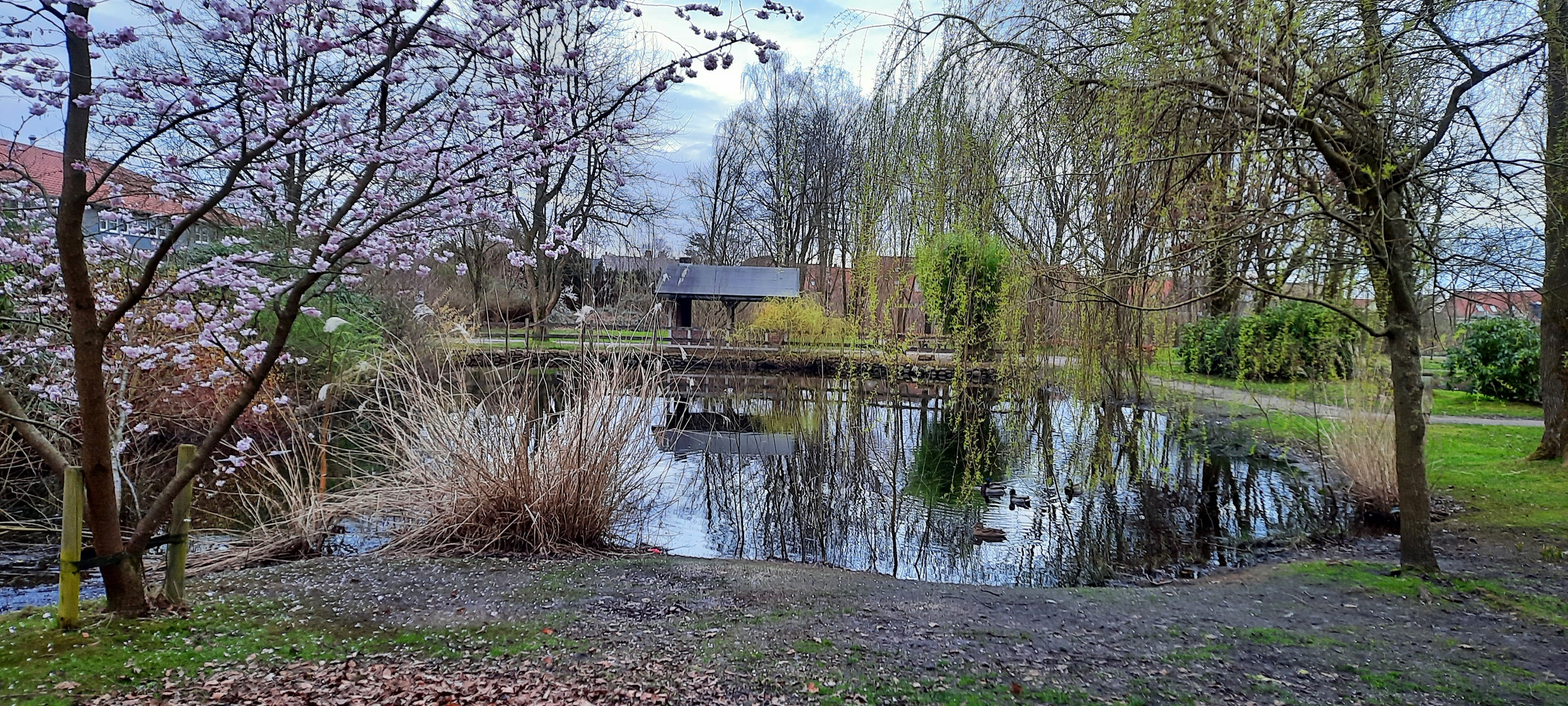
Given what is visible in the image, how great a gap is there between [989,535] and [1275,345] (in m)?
3.37

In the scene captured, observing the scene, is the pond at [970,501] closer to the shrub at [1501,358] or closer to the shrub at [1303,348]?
the shrub at [1303,348]

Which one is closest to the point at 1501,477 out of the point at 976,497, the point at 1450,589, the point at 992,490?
the point at 1450,589

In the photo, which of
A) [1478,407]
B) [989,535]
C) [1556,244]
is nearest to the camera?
[1556,244]

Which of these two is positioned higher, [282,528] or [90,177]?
[90,177]

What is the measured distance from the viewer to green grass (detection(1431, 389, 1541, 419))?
10.1 metres

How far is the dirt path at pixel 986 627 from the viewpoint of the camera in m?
2.79

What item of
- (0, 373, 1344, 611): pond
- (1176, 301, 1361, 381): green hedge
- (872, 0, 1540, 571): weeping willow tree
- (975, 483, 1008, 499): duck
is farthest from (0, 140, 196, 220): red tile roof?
(1176, 301, 1361, 381): green hedge

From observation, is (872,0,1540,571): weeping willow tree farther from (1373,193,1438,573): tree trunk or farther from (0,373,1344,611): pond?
(0,373,1344,611): pond

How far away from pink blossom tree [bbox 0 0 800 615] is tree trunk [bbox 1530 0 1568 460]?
400cm

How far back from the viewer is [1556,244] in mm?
5738

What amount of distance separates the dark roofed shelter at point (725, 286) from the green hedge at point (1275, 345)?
9.87m

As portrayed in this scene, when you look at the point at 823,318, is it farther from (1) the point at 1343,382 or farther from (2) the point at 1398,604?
(2) the point at 1398,604

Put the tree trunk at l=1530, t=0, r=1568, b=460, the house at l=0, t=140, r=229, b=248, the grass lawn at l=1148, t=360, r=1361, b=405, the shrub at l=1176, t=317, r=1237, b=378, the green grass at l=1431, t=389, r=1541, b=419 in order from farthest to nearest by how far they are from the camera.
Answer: the shrub at l=1176, t=317, r=1237, b=378 → the green grass at l=1431, t=389, r=1541, b=419 → the grass lawn at l=1148, t=360, r=1361, b=405 → the tree trunk at l=1530, t=0, r=1568, b=460 → the house at l=0, t=140, r=229, b=248

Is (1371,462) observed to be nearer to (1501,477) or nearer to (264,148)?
(1501,477)
